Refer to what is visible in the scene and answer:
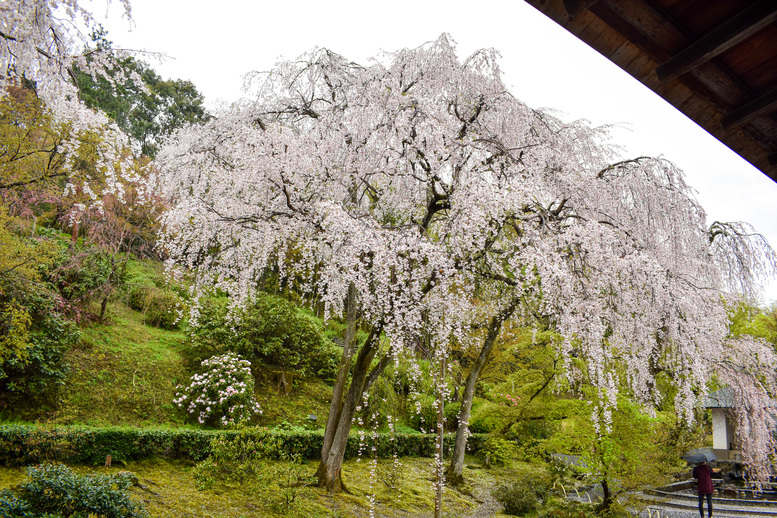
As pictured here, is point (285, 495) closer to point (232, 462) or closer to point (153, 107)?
point (232, 462)

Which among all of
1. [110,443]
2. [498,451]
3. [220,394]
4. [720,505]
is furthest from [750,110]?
[720,505]

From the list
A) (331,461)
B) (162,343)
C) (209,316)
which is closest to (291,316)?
(209,316)

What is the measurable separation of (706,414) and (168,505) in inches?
711

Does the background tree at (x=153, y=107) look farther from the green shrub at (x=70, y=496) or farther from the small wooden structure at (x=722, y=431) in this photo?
the small wooden structure at (x=722, y=431)

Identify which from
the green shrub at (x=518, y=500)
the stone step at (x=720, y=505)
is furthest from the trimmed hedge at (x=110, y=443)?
the stone step at (x=720, y=505)

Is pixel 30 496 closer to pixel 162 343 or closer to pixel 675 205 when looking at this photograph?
pixel 162 343

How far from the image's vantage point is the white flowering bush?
9.55 m

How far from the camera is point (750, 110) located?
68.2 inches

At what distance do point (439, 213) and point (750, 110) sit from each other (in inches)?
229

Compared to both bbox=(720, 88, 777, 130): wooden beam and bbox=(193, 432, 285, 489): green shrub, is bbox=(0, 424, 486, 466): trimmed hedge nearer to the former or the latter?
bbox=(193, 432, 285, 489): green shrub

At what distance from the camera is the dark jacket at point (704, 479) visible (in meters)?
8.19

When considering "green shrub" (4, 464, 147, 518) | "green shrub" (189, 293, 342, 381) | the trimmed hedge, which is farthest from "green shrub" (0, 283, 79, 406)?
"green shrub" (4, 464, 147, 518)

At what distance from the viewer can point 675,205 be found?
691cm

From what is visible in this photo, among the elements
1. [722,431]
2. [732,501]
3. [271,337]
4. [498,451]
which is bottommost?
[732,501]
